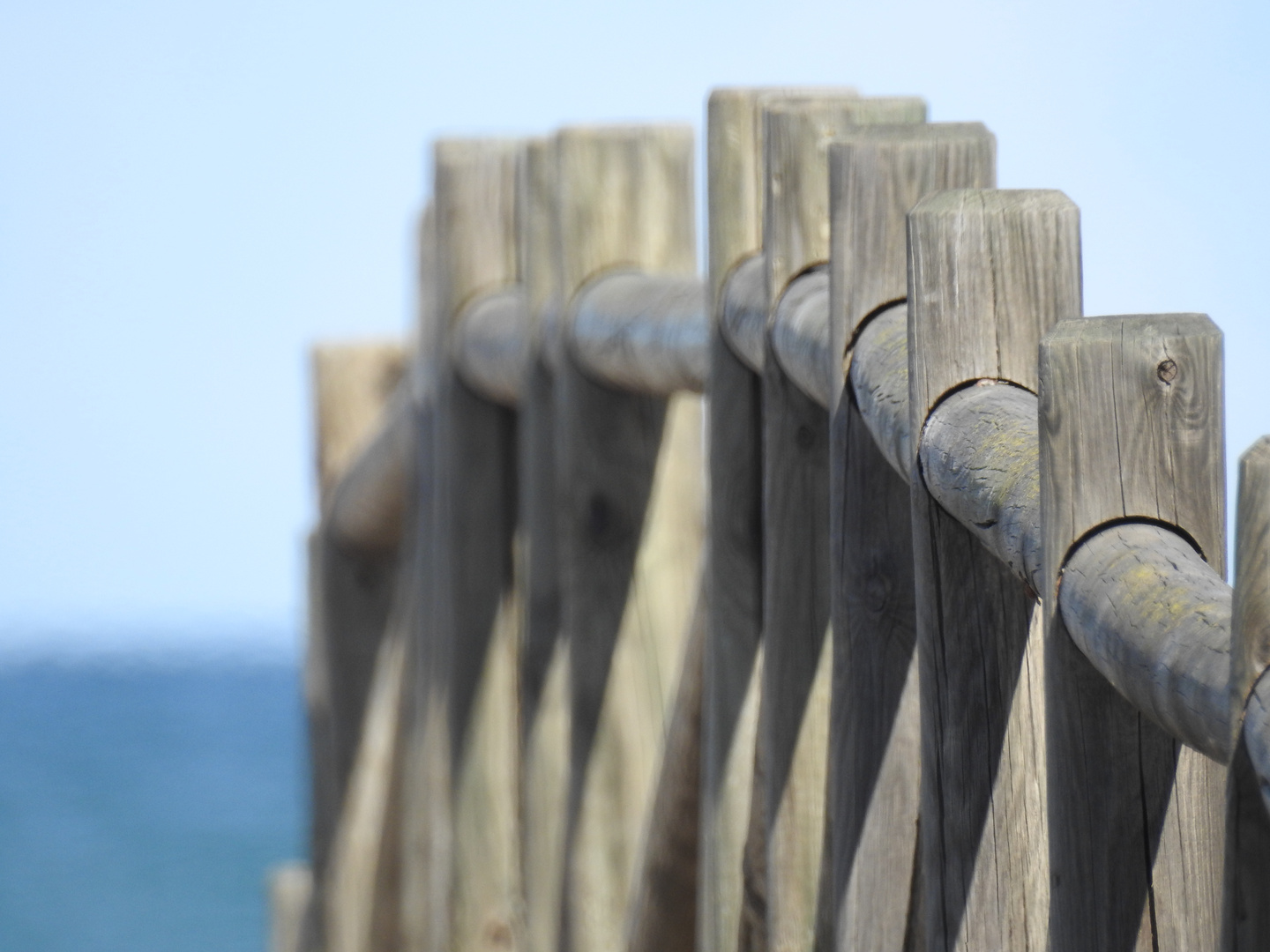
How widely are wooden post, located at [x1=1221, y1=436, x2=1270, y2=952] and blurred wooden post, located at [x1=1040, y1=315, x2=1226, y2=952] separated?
208 mm

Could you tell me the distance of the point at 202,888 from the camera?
54.3 ft

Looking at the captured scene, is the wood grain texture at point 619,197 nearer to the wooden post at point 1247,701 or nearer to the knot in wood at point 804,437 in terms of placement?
the knot in wood at point 804,437

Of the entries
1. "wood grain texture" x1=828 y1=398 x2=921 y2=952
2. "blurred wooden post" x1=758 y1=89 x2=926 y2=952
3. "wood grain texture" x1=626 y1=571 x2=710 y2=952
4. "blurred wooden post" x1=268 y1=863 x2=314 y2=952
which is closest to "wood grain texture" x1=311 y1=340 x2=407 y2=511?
"blurred wooden post" x1=268 y1=863 x2=314 y2=952

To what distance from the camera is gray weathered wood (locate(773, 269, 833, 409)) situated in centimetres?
153

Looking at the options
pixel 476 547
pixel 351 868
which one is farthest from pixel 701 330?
pixel 351 868

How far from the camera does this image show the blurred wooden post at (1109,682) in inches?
37.0

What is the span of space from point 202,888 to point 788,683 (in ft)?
51.7

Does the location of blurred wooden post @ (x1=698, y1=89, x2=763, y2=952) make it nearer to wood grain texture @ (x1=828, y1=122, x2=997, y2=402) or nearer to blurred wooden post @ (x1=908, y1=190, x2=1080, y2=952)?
wood grain texture @ (x1=828, y1=122, x2=997, y2=402)

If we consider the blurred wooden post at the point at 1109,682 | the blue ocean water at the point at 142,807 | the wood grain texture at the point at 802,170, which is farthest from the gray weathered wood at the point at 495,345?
the blue ocean water at the point at 142,807

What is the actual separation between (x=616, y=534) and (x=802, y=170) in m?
0.87

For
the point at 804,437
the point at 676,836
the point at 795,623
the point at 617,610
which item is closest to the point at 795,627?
the point at 795,623

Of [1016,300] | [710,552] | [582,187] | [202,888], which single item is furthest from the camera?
[202,888]

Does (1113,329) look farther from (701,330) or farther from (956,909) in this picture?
(701,330)

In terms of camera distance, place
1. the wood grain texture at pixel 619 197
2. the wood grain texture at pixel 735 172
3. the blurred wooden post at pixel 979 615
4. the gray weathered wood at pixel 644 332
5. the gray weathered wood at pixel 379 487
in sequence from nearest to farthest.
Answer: the blurred wooden post at pixel 979 615 → the wood grain texture at pixel 735 172 → the gray weathered wood at pixel 644 332 → the wood grain texture at pixel 619 197 → the gray weathered wood at pixel 379 487
